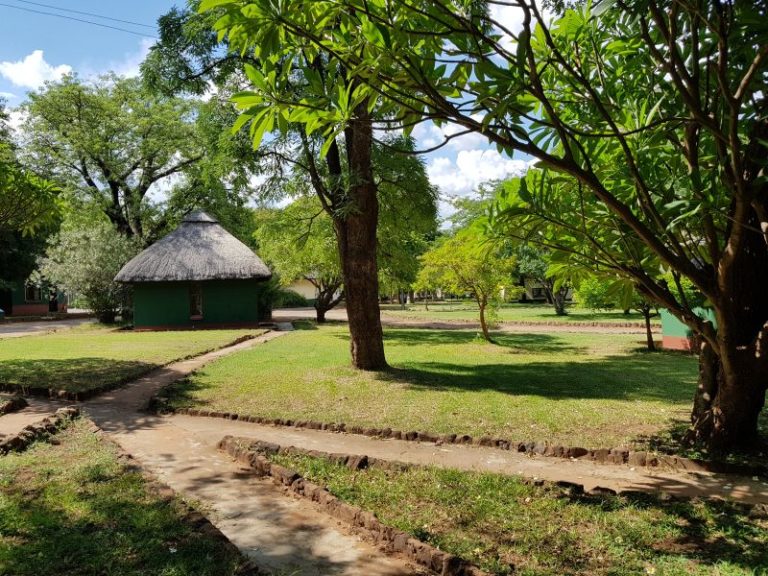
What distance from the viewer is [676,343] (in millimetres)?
16344

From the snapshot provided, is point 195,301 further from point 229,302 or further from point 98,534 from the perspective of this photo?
point 98,534

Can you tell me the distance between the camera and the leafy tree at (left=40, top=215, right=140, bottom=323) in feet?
82.2

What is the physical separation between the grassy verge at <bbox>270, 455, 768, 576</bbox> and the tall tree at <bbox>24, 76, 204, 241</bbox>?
82.2 ft

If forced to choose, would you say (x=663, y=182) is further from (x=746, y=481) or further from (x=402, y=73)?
(x=746, y=481)

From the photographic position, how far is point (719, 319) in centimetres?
492

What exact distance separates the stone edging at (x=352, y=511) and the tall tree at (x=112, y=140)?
23.6m

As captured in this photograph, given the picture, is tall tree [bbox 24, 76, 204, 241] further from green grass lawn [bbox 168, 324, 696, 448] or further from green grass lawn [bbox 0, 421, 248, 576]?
green grass lawn [bbox 0, 421, 248, 576]

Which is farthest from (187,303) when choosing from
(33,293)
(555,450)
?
(555,450)

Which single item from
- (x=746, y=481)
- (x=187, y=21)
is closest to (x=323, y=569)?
(x=746, y=481)

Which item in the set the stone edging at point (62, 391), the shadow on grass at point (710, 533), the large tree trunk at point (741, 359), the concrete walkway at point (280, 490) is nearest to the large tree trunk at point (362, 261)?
the concrete walkway at point (280, 490)

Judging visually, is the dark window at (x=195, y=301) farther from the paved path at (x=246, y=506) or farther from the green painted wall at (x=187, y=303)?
the paved path at (x=246, y=506)

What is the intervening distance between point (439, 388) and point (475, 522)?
18.7ft

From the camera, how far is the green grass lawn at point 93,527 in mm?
3178

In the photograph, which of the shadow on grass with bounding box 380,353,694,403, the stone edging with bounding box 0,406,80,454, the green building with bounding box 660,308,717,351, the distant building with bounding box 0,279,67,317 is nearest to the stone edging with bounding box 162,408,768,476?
the stone edging with bounding box 0,406,80,454
